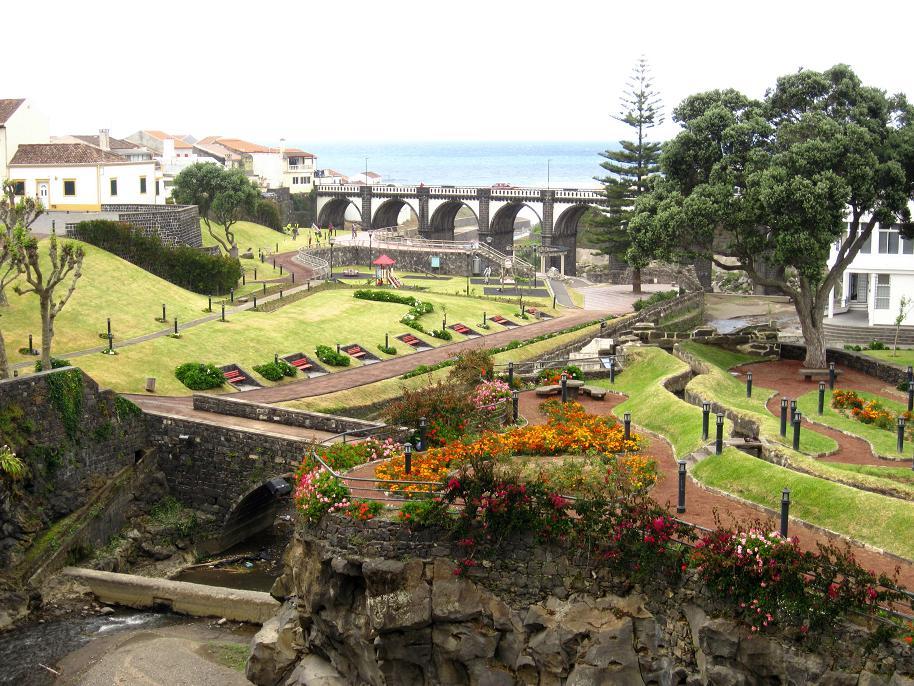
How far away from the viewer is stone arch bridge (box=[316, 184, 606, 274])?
118 metres

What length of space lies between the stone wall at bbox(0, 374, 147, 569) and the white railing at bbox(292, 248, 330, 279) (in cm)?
4561

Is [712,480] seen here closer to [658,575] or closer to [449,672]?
[658,575]

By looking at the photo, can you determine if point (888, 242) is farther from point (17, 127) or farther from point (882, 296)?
point (17, 127)

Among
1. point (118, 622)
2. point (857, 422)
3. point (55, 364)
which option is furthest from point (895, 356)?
point (55, 364)

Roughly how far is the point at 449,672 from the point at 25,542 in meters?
19.5

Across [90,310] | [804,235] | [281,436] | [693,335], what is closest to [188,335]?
[90,310]

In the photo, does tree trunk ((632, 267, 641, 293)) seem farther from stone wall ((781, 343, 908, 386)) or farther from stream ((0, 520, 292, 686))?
stream ((0, 520, 292, 686))

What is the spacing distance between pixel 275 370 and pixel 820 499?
3362 cm

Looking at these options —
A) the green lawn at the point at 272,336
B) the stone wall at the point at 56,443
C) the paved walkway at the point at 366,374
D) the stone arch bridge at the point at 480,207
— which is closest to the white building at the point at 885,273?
the paved walkway at the point at 366,374

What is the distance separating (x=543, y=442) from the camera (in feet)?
100

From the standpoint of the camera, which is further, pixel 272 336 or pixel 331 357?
pixel 272 336

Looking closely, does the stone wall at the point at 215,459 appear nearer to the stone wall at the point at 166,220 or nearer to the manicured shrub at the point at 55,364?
the manicured shrub at the point at 55,364

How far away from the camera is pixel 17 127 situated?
8012 cm

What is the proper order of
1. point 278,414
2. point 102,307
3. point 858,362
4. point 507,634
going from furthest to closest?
point 102,307, point 858,362, point 278,414, point 507,634
